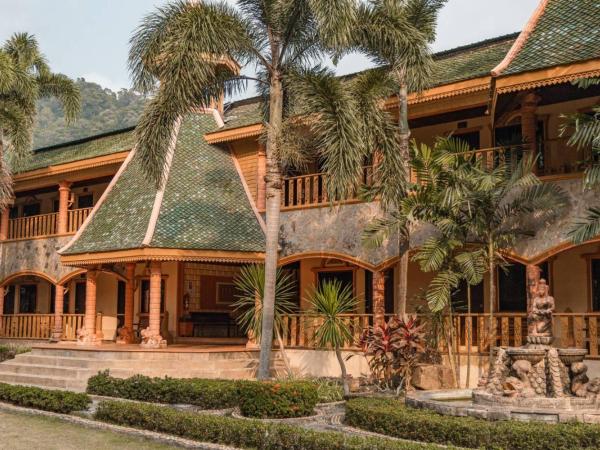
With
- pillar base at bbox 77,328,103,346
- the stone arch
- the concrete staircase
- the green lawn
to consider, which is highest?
the stone arch

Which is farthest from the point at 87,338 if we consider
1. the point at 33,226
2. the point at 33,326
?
the point at 33,226

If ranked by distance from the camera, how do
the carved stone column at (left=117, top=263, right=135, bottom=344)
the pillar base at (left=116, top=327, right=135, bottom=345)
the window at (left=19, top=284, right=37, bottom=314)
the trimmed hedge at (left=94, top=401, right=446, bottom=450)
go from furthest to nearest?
the window at (left=19, top=284, right=37, bottom=314)
the pillar base at (left=116, top=327, right=135, bottom=345)
the carved stone column at (left=117, top=263, right=135, bottom=344)
the trimmed hedge at (left=94, top=401, right=446, bottom=450)

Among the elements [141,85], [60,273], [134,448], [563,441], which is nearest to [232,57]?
[141,85]

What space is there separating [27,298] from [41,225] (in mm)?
4894

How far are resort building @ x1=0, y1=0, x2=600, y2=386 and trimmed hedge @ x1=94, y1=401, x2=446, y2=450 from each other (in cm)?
638

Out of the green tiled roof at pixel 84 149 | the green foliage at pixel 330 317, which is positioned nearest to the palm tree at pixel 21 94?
the green tiled roof at pixel 84 149

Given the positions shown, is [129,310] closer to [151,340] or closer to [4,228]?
[151,340]

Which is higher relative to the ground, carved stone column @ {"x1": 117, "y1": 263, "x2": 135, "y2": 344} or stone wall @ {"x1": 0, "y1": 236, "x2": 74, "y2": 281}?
stone wall @ {"x1": 0, "y1": 236, "x2": 74, "y2": 281}

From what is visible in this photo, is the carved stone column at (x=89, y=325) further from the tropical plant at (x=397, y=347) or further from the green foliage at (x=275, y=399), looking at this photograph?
the green foliage at (x=275, y=399)

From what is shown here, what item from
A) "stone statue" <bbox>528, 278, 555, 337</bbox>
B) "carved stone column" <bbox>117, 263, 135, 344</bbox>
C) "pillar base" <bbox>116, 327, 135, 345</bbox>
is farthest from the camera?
"pillar base" <bbox>116, 327, 135, 345</bbox>

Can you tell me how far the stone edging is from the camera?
34.5 feet

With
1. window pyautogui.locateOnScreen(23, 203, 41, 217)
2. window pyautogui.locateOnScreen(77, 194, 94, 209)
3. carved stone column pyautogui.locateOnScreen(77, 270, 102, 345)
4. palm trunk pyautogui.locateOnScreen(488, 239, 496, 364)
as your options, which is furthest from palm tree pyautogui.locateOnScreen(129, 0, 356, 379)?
window pyautogui.locateOnScreen(23, 203, 41, 217)

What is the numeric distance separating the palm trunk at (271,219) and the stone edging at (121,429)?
11.3 feet

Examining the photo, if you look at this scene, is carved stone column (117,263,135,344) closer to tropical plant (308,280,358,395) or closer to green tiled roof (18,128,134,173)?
green tiled roof (18,128,134,173)
